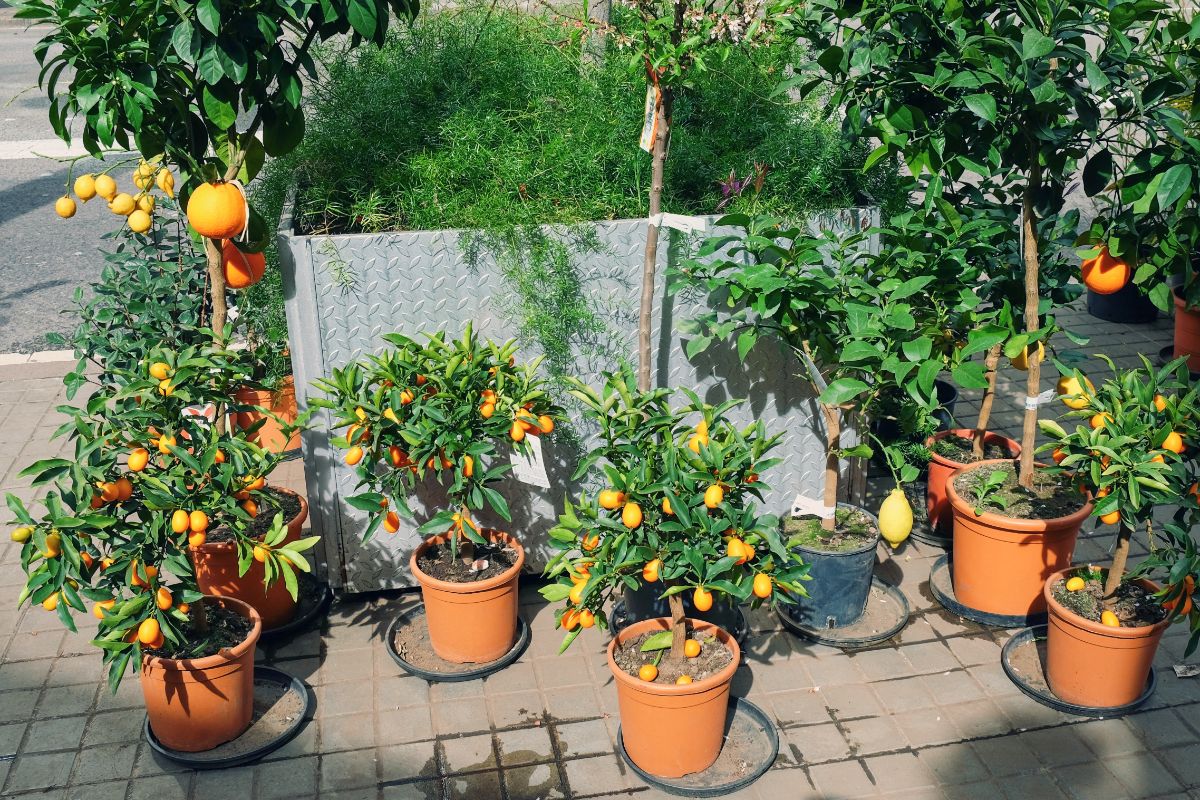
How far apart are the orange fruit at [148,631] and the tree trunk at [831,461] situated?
2.09 metres

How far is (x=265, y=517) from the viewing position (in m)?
3.71

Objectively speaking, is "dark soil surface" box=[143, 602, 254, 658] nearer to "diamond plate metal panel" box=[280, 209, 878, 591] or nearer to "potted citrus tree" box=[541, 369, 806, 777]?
"diamond plate metal panel" box=[280, 209, 878, 591]

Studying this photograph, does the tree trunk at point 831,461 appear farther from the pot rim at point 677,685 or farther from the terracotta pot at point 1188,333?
the terracotta pot at point 1188,333

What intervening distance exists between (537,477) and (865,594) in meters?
1.18

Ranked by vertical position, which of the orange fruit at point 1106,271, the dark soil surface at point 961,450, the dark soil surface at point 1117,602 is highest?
the orange fruit at point 1106,271

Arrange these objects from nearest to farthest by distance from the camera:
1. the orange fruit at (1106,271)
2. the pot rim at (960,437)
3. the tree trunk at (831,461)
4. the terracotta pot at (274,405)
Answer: the orange fruit at (1106,271)
the tree trunk at (831,461)
the pot rim at (960,437)
the terracotta pot at (274,405)

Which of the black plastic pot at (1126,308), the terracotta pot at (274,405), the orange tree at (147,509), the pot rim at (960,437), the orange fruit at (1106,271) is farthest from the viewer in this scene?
the black plastic pot at (1126,308)

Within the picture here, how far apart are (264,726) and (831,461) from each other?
6.45 ft

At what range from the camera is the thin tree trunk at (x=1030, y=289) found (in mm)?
3320

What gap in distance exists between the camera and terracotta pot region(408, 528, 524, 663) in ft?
11.4

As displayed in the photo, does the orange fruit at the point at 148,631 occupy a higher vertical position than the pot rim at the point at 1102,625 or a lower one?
higher

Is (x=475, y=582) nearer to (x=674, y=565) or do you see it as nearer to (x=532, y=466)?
(x=532, y=466)

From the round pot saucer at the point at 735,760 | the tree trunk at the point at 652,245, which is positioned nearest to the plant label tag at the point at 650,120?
the tree trunk at the point at 652,245

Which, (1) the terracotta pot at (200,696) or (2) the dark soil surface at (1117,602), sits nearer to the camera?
(1) the terracotta pot at (200,696)
